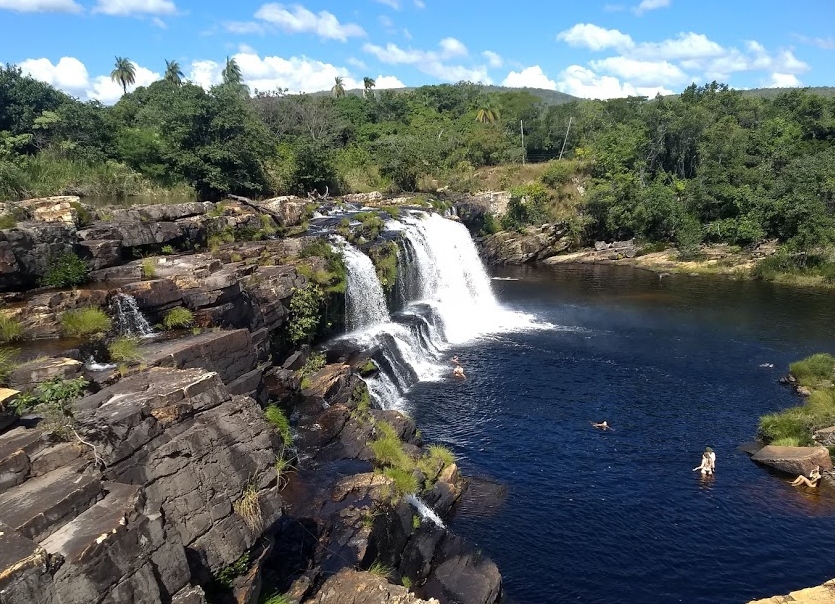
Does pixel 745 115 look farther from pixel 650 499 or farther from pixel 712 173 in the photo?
pixel 650 499

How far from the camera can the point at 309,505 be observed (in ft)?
48.9

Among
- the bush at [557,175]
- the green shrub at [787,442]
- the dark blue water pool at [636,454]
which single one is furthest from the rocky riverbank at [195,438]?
the bush at [557,175]

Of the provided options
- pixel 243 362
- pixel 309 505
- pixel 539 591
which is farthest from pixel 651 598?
pixel 243 362

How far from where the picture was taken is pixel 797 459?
19.7m

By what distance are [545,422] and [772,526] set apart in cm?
878

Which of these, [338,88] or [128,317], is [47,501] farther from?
[338,88]

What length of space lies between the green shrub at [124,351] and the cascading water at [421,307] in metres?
11.6

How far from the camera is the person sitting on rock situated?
62.8 ft

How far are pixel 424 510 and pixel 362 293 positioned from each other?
50.6 feet

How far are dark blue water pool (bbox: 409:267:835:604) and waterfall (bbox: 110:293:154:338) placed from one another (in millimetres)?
11545

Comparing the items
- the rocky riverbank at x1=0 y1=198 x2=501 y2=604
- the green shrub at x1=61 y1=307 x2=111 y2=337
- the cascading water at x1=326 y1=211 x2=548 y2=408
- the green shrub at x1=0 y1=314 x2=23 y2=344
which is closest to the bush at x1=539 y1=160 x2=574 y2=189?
the cascading water at x1=326 y1=211 x2=548 y2=408

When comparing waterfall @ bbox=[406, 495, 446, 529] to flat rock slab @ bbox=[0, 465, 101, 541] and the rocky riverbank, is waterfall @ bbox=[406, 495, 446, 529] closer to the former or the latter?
the rocky riverbank

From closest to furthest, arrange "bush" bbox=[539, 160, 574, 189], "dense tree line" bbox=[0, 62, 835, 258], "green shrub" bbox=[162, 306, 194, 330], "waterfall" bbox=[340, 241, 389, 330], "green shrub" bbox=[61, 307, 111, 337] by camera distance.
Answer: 1. "green shrub" bbox=[61, 307, 111, 337]
2. "green shrub" bbox=[162, 306, 194, 330]
3. "waterfall" bbox=[340, 241, 389, 330]
4. "dense tree line" bbox=[0, 62, 835, 258]
5. "bush" bbox=[539, 160, 574, 189]

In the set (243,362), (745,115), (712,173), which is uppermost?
(745,115)
